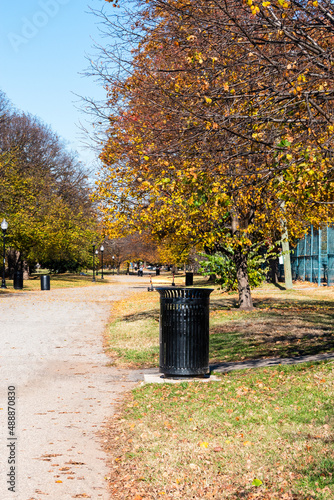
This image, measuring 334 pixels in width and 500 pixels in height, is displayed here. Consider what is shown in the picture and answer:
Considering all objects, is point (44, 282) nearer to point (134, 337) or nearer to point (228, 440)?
point (134, 337)

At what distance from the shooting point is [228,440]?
553 centimetres

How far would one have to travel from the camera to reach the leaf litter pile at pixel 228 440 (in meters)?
4.46

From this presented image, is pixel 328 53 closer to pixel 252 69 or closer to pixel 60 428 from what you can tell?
pixel 252 69

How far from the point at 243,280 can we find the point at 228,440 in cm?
1425

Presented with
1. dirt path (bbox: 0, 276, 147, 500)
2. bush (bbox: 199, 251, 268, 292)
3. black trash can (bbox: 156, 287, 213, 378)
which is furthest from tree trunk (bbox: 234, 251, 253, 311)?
black trash can (bbox: 156, 287, 213, 378)

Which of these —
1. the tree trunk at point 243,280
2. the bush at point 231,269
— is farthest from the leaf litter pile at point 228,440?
the bush at point 231,269

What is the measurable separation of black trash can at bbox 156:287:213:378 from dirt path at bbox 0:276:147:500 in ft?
3.00

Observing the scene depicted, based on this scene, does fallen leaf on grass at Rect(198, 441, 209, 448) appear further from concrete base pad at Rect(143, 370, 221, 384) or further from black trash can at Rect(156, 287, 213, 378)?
concrete base pad at Rect(143, 370, 221, 384)

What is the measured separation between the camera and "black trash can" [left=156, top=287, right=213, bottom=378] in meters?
8.44

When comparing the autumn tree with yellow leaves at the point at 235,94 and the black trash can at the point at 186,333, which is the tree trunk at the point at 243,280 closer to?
the autumn tree with yellow leaves at the point at 235,94

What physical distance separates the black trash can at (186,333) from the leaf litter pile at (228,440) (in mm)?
345

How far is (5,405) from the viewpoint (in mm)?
7383

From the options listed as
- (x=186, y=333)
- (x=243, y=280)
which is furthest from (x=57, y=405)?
(x=243, y=280)

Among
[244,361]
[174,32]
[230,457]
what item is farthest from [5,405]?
[174,32]
